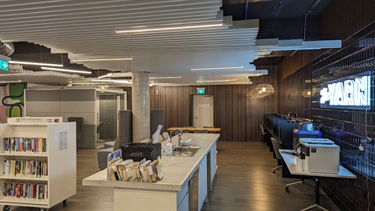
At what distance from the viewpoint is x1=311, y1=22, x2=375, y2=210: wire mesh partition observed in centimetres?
282

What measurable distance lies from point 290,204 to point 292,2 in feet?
12.2

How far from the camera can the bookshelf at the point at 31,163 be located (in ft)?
11.8

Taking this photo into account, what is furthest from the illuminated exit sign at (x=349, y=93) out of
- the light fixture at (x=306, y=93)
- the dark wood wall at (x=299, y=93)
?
the dark wood wall at (x=299, y=93)

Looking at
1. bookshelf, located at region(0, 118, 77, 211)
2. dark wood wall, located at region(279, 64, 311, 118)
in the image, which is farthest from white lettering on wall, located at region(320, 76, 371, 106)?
bookshelf, located at region(0, 118, 77, 211)

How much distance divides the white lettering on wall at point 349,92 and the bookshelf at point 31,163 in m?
4.30

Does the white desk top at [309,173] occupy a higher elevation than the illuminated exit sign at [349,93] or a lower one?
Result: lower

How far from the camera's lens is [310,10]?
15.8ft

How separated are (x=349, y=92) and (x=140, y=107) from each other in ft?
16.8

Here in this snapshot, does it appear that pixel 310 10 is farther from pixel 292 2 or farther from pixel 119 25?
pixel 119 25

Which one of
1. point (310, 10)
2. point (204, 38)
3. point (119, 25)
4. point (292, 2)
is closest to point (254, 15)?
point (292, 2)

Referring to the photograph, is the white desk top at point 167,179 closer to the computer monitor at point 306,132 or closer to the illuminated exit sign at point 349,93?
the illuminated exit sign at point 349,93

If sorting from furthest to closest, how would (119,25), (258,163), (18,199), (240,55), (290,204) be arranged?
(258,163), (240,55), (290,204), (18,199), (119,25)

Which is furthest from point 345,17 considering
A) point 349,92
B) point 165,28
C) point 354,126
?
point 165,28

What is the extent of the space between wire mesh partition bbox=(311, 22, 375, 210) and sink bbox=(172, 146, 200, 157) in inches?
87.3
